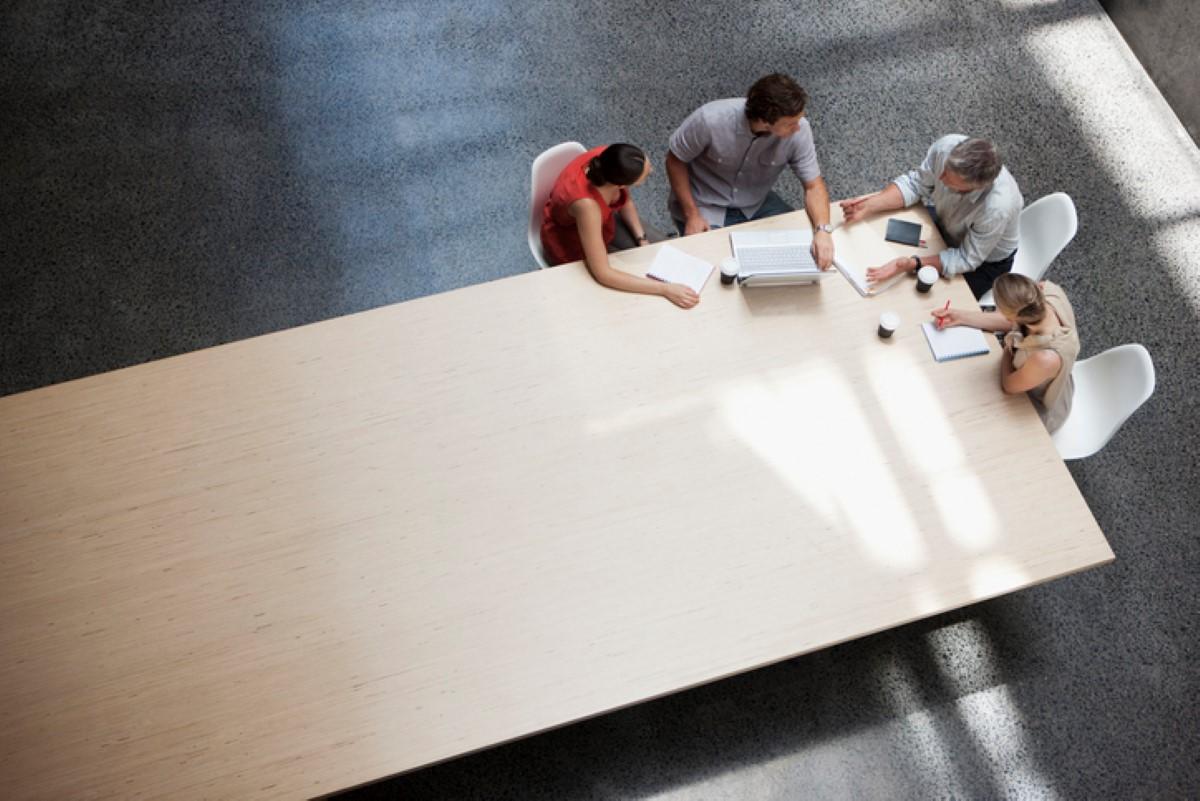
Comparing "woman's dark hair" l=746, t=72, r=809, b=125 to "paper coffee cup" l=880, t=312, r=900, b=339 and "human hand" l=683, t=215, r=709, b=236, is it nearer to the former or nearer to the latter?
"human hand" l=683, t=215, r=709, b=236

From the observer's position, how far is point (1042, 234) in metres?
3.44

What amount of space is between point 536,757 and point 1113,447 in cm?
261

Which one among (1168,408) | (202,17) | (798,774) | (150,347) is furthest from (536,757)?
(202,17)

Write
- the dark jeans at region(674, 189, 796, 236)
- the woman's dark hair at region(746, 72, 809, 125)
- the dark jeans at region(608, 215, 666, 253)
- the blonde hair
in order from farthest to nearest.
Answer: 1. the dark jeans at region(674, 189, 796, 236)
2. the dark jeans at region(608, 215, 666, 253)
3. the woman's dark hair at region(746, 72, 809, 125)
4. the blonde hair

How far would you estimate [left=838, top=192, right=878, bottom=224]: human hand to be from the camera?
10.7ft

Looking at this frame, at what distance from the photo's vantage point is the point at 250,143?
4492 mm

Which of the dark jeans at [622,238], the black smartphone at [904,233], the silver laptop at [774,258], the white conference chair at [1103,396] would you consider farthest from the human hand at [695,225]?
the white conference chair at [1103,396]

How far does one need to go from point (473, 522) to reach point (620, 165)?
3.96 ft

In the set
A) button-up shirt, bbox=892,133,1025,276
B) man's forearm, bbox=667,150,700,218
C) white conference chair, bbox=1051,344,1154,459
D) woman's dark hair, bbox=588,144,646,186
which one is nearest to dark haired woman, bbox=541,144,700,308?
woman's dark hair, bbox=588,144,646,186

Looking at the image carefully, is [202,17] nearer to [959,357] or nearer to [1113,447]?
[959,357]

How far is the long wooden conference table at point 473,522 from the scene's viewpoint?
2.54m

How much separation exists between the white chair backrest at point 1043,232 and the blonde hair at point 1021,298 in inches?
19.9

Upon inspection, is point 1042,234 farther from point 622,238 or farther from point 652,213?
point 652,213

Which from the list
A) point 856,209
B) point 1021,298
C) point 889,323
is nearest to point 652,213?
point 856,209
